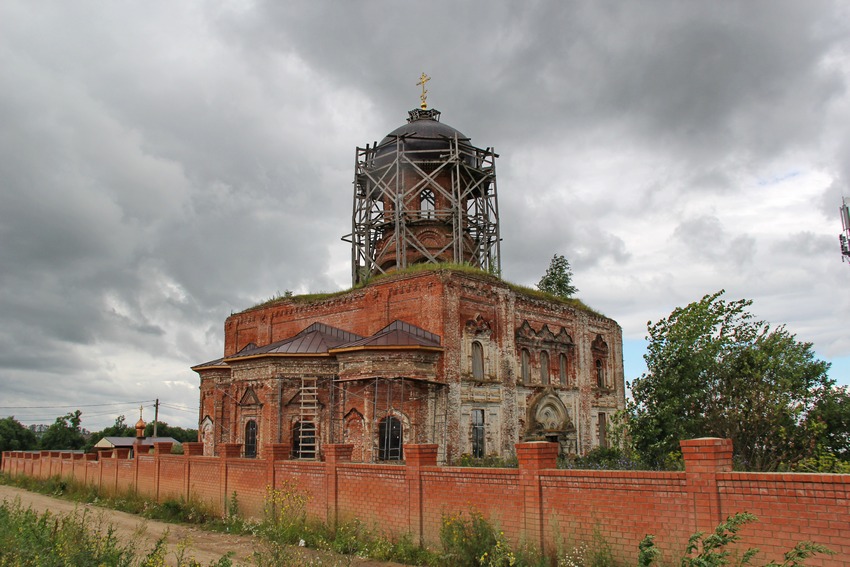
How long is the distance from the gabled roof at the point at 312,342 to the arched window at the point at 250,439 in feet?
7.47

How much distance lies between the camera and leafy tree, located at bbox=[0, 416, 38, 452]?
57.9 metres

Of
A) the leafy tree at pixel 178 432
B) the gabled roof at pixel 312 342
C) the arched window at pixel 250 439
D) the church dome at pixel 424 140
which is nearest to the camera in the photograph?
the gabled roof at pixel 312 342

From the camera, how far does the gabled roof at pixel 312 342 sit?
22000mm

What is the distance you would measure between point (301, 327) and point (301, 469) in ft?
40.0

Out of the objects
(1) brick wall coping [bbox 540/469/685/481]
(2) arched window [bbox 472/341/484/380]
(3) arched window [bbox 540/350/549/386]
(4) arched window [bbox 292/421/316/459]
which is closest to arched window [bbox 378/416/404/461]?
(4) arched window [bbox 292/421/316/459]

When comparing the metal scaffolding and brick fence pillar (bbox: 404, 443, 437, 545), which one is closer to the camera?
brick fence pillar (bbox: 404, 443, 437, 545)

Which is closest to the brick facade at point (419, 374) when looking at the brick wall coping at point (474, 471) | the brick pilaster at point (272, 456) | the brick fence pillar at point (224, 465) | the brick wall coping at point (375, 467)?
the brick fence pillar at point (224, 465)

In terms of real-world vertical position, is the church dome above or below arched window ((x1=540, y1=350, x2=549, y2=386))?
above

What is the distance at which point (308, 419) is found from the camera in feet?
70.8

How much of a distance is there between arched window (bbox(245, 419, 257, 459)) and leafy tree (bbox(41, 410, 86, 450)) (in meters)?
43.8

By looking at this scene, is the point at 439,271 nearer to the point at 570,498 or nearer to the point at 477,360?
the point at 477,360

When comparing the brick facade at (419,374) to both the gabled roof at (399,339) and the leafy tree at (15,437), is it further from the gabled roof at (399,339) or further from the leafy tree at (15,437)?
the leafy tree at (15,437)

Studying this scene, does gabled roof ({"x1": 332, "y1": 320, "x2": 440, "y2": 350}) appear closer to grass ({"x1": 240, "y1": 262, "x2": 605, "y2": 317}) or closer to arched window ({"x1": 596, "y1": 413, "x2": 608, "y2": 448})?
grass ({"x1": 240, "y1": 262, "x2": 605, "y2": 317})

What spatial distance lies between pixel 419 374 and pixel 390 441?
7.08 feet
